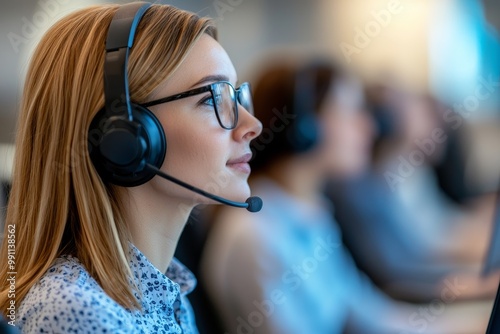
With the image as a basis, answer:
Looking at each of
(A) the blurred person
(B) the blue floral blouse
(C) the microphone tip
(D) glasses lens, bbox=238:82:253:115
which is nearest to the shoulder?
(B) the blue floral blouse

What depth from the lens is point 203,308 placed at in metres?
1.21

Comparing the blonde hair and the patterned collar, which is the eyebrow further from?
the patterned collar

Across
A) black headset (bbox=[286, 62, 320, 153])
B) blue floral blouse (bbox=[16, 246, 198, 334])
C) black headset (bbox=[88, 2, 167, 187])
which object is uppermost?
black headset (bbox=[88, 2, 167, 187])

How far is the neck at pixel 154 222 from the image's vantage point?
846mm

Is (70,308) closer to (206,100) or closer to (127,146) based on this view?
(127,146)

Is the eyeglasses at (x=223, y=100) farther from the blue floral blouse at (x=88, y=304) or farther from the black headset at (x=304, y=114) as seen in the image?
the black headset at (x=304, y=114)

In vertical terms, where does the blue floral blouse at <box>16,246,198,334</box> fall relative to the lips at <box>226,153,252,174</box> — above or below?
below

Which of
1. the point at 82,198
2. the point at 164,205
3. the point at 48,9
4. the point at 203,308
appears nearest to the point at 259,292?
the point at 203,308

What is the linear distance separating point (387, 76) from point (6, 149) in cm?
164

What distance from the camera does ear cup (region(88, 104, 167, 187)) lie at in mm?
731

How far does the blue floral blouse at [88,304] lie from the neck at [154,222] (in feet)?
0.12

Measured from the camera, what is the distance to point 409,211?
6.69 ft

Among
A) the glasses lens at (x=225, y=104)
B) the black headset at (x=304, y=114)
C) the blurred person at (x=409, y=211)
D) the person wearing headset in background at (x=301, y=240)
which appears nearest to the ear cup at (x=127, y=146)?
the glasses lens at (x=225, y=104)

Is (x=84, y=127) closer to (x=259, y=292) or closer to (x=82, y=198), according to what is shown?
(x=82, y=198)
